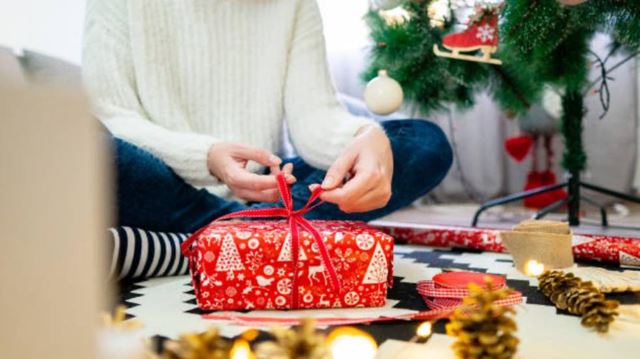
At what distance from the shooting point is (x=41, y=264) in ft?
0.64

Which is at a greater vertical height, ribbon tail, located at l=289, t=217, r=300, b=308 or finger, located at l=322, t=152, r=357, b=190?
finger, located at l=322, t=152, r=357, b=190

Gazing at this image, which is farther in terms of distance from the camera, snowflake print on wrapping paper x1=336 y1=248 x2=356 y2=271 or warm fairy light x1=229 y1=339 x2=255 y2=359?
snowflake print on wrapping paper x1=336 y1=248 x2=356 y2=271

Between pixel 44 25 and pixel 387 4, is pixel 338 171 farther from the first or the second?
pixel 44 25

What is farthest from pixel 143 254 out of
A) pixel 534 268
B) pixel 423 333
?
pixel 534 268

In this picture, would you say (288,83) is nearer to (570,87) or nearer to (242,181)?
(242,181)

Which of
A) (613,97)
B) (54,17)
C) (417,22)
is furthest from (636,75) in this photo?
(54,17)

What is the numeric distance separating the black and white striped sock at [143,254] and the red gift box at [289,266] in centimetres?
20

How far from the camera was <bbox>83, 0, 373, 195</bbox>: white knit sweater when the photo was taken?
1045 mm

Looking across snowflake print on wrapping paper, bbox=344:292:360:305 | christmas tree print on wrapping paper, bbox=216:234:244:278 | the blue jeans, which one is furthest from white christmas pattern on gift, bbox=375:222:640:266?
christmas tree print on wrapping paper, bbox=216:234:244:278

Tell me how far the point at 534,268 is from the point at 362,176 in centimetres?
33

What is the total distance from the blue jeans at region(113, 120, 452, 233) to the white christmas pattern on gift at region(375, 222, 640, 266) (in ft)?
0.53

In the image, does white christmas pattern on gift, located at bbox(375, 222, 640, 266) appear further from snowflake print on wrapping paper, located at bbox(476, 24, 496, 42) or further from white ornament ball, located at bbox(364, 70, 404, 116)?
snowflake print on wrapping paper, located at bbox(476, 24, 496, 42)

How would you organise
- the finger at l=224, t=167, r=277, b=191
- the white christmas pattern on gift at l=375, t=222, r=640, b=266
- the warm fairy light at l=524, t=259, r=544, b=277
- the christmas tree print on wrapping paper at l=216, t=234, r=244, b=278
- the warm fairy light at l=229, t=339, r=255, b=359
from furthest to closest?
the white christmas pattern on gift at l=375, t=222, r=640, b=266 → the warm fairy light at l=524, t=259, r=544, b=277 → the finger at l=224, t=167, r=277, b=191 → the christmas tree print on wrapping paper at l=216, t=234, r=244, b=278 → the warm fairy light at l=229, t=339, r=255, b=359

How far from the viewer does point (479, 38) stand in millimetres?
1354
